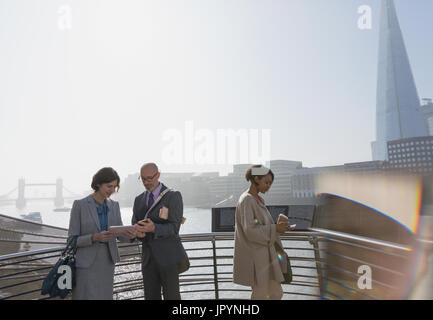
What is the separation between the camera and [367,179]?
102m

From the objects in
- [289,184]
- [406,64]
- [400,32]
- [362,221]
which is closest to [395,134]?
[406,64]

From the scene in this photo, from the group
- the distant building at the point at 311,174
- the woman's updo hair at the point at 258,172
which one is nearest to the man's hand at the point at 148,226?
the woman's updo hair at the point at 258,172

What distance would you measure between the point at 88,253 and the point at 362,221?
253 inches

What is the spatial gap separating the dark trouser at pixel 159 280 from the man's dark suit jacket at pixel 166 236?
4 cm

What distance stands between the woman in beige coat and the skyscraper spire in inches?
6221

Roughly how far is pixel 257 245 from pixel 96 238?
4.12 ft

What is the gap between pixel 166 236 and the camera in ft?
7.93

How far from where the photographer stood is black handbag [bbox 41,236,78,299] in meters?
2.17

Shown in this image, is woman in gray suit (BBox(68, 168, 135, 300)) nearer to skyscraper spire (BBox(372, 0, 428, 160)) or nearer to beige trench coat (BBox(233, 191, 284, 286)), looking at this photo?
beige trench coat (BBox(233, 191, 284, 286))

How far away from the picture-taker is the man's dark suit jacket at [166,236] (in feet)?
7.89

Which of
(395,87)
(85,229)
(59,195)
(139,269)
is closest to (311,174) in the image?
(395,87)
